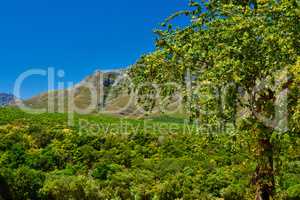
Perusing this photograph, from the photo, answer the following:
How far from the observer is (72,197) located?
48.2 meters

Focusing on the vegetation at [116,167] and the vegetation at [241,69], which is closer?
the vegetation at [241,69]

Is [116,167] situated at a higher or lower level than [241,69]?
lower

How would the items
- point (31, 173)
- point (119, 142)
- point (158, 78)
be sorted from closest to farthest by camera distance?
point (158, 78) → point (31, 173) → point (119, 142)

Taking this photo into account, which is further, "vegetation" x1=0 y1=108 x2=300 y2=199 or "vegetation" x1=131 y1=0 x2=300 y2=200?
"vegetation" x1=0 y1=108 x2=300 y2=199

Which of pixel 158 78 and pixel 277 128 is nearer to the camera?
pixel 277 128

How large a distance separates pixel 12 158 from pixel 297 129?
5713 centimetres

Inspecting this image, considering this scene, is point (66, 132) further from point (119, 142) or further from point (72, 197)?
point (72, 197)

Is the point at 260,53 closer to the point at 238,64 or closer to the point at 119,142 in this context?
the point at 238,64

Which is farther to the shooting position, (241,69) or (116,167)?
(116,167)

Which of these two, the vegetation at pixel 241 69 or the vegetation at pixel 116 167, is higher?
the vegetation at pixel 241 69

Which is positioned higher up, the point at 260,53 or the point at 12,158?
the point at 260,53

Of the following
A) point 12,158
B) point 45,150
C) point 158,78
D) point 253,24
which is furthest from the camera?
point 45,150

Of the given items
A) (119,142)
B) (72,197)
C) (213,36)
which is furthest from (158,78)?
(119,142)

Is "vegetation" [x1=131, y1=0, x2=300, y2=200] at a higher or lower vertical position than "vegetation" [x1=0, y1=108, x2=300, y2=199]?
higher
